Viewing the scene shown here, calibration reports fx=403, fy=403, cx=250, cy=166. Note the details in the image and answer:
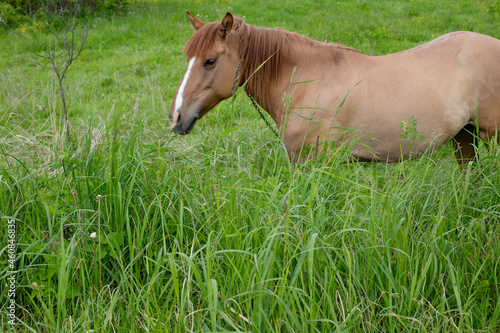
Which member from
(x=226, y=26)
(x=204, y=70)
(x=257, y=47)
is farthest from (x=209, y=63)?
(x=257, y=47)

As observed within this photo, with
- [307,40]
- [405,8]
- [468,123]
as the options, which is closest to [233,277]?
[307,40]

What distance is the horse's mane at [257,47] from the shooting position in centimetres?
307

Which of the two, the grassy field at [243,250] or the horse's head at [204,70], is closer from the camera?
the grassy field at [243,250]

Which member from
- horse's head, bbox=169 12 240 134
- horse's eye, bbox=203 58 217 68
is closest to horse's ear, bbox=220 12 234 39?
horse's head, bbox=169 12 240 134

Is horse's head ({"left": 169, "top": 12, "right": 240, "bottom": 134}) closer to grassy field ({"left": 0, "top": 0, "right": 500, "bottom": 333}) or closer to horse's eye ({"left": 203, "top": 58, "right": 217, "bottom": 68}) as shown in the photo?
horse's eye ({"left": 203, "top": 58, "right": 217, "bottom": 68})

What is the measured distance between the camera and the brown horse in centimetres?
311

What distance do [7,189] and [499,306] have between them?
2627 mm

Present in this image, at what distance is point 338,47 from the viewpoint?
11.2 feet

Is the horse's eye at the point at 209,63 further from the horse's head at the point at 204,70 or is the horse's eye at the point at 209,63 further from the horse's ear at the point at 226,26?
the horse's ear at the point at 226,26

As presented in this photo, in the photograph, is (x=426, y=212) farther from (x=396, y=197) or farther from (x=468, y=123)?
(x=468, y=123)

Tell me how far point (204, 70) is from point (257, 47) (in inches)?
18.1

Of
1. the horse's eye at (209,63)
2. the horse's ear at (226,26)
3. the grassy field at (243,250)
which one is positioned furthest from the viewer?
the horse's eye at (209,63)

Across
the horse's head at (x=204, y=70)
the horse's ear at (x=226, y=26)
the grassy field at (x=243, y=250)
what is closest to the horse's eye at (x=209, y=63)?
the horse's head at (x=204, y=70)

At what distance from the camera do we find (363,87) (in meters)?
3.20
